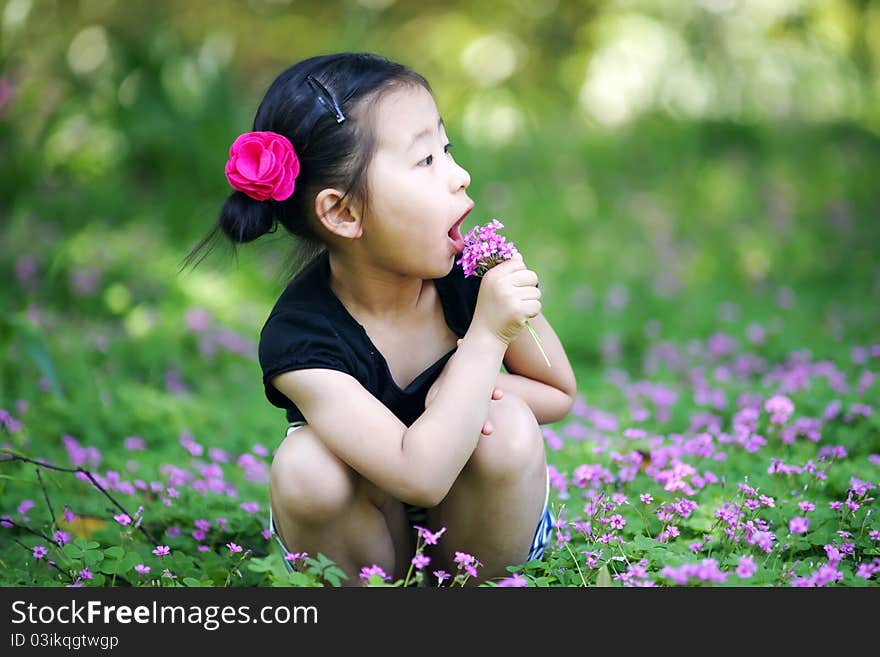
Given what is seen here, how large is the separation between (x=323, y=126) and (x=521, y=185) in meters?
3.98

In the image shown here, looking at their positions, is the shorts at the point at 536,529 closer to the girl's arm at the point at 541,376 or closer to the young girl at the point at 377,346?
the young girl at the point at 377,346

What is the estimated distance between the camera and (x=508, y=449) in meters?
2.00

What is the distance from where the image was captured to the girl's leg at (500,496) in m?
2.00

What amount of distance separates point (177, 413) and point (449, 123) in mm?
3968

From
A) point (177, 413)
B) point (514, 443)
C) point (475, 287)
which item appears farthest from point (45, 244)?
point (514, 443)

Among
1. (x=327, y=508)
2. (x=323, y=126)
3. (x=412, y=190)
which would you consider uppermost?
(x=323, y=126)

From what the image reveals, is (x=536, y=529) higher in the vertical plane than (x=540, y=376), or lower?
lower

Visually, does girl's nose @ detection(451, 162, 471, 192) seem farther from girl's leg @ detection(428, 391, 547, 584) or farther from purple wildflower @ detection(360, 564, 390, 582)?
purple wildflower @ detection(360, 564, 390, 582)

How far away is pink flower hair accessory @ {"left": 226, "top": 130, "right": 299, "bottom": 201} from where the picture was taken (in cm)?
203

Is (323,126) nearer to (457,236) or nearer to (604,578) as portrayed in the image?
(457,236)

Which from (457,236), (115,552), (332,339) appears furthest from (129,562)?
(457,236)

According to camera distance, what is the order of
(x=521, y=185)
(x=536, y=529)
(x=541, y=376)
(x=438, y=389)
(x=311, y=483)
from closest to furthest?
(x=311, y=483) < (x=438, y=389) < (x=536, y=529) < (x=541, y=376) < (x=521, y=185)

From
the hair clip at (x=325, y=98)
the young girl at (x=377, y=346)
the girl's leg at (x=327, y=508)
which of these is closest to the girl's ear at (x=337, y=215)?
the young girl at (x=377, y=346)

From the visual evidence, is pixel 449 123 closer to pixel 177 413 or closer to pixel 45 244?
pixel 45 244
